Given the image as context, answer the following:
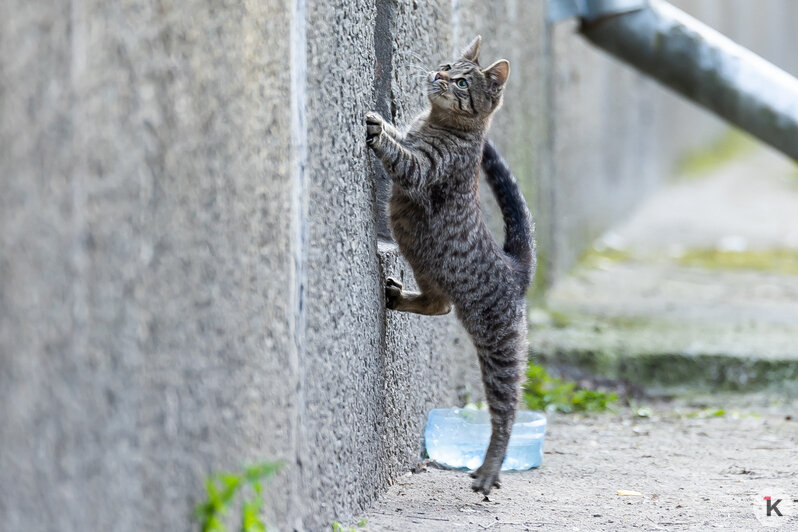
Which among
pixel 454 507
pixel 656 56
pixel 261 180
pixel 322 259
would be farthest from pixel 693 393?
pixel 261 180

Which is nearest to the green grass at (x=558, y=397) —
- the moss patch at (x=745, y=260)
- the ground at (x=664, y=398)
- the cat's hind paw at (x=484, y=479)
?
the ground at (x=664, y=398)

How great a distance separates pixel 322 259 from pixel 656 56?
5.33 m

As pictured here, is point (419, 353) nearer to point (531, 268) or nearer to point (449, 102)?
point (531, 268)

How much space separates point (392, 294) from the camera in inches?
166

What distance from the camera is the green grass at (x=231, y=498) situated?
8.20 feet

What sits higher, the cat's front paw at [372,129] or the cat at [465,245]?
the cat's front paw at [372,129]

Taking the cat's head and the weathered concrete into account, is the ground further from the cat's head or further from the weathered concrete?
the cat's head

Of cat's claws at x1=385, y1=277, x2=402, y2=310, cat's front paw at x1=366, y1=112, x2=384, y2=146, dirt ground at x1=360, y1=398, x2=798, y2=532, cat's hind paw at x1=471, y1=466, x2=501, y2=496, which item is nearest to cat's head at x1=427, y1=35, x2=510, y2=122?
cat's front paw at x1=366, y1=112, x2=384, y2=146

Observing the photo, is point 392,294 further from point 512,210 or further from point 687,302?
point 687,302

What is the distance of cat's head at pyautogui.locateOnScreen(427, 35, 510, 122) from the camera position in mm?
4215

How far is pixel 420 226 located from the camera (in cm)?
414

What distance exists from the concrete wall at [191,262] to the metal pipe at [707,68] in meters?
3.88

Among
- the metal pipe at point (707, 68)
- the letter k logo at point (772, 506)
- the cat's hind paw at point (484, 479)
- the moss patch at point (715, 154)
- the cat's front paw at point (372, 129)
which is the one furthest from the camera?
the moss patch at point (715, 154)

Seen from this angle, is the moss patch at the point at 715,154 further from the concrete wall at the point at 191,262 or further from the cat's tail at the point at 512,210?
the concrete wall at the point at 191,262
